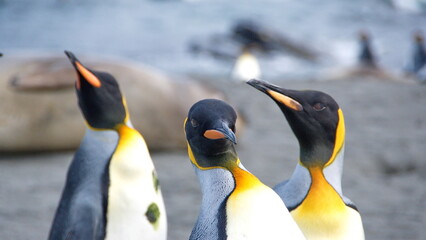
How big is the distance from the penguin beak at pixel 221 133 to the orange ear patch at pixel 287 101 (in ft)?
1.33

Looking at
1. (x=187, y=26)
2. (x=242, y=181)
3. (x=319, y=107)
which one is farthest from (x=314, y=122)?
(x=187, y=26)

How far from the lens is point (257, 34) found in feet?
72.6

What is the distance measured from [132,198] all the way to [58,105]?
293cm

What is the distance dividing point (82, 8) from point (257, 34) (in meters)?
15.2

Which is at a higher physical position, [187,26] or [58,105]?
[58,105]

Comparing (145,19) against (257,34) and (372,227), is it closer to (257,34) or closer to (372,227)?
(257,34)

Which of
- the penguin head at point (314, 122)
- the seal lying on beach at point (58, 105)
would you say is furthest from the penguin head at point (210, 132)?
the seal lying on beach at point (58, 105)

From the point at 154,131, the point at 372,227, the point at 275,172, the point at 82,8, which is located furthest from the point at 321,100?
the point at 82,8

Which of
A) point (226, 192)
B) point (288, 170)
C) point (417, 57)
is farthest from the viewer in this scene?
point (417, 57)

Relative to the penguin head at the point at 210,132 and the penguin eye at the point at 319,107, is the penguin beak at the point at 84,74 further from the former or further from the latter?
the penguin eye at the point at 319,107

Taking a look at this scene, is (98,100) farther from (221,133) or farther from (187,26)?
(187,26)

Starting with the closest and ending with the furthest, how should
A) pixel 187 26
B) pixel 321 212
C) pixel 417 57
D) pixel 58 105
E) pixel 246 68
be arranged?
pixel 321 212, pixel 58 105, pixel 246 68, pixel 417 57, pixel 187 26

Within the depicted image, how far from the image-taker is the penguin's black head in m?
2.59

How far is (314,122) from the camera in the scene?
2193 millimetres
